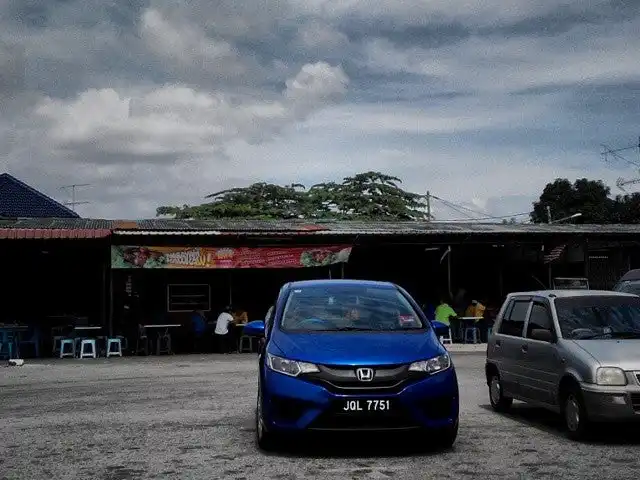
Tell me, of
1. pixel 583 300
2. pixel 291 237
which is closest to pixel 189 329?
pixel 291 237

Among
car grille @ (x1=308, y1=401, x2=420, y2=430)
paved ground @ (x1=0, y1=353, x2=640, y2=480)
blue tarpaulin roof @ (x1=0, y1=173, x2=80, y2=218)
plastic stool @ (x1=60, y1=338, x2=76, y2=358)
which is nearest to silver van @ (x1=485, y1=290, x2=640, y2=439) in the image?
paved ground @ (x1=0, y1=353, x2=640, y2=480)

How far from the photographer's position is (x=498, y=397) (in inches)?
416

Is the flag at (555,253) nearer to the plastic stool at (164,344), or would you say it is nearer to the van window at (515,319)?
the plastic stool at (164,344)

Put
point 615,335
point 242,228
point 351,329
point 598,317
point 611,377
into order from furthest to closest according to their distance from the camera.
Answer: point 242,228 < point 598,317 < point 615,335 < point 351,329 < point 611,377

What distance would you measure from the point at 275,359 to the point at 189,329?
16428 millimetres

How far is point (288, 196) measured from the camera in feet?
165

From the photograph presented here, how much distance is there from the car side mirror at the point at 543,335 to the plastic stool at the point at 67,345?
50.3ft

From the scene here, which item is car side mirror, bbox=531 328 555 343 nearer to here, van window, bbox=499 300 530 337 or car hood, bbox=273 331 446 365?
van window, bbox=499 300 530 337

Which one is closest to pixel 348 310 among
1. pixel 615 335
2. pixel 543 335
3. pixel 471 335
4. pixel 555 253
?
pixel 543 335

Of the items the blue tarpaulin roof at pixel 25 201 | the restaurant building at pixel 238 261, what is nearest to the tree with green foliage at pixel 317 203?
the blue tarpaulin roof at pixel 25 201

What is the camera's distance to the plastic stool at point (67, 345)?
22.0 m

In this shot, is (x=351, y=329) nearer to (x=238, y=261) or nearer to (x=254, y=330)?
(x=254, y=330)

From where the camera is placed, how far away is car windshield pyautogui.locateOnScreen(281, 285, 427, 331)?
Result: 825 centimetres

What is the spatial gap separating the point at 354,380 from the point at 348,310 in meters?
1.35
